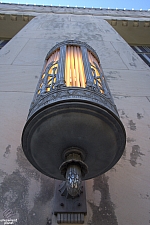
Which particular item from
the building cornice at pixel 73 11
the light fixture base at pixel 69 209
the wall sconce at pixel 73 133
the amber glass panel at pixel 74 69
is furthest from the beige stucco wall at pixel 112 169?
the building cornice at pixel 73 11

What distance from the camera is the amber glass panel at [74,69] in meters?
1.71

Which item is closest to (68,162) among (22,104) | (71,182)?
(71,182)

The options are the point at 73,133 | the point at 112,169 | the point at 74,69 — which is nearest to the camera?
the point at 73,133

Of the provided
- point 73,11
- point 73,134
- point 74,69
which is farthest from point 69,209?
point 73,11

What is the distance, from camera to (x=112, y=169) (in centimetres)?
234

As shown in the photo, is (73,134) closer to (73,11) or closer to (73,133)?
(73,133)

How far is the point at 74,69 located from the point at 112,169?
1.14 m

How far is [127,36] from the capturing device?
32.0 ft

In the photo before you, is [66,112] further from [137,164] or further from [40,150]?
[137,164]

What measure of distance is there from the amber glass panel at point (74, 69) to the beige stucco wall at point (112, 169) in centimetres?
100

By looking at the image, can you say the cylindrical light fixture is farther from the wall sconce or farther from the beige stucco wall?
the beige stucco wall

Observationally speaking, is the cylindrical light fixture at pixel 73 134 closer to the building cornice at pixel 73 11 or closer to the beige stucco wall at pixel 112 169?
the beige stucco wall at pixel 112 169

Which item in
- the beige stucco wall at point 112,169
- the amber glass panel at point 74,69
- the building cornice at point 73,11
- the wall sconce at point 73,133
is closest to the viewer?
the wall sconce at point 73,133

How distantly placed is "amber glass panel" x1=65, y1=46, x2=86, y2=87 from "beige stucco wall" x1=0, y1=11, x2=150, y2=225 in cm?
100
